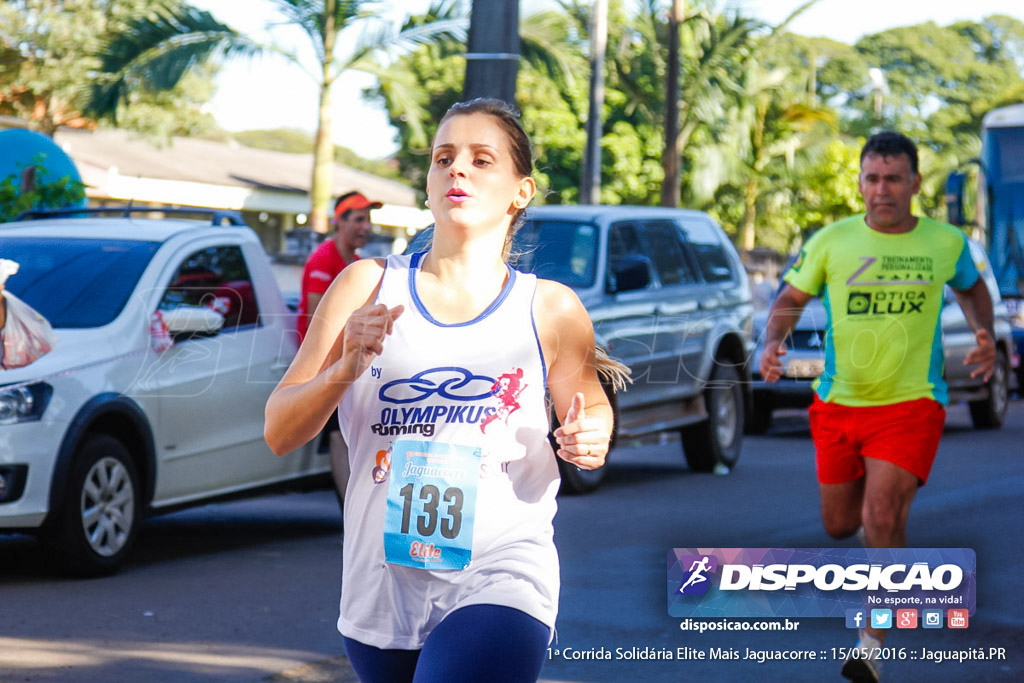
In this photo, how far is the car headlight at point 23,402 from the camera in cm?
691

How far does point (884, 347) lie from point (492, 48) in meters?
5.84

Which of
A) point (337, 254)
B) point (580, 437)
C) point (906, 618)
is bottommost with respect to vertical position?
point (906, 618)

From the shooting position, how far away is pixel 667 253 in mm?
11852

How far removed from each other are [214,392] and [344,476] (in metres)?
0.85

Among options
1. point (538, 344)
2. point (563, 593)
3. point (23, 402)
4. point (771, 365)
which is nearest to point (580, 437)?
point (538, 344)

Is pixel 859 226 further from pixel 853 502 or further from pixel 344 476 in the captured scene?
pixel 344 476

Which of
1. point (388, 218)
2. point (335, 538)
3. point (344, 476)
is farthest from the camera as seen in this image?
point (388, 218)

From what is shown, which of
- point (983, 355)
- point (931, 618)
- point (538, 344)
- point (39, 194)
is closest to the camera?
point (538, 344)

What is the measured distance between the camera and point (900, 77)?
226 feet

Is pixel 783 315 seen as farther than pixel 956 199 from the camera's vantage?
No

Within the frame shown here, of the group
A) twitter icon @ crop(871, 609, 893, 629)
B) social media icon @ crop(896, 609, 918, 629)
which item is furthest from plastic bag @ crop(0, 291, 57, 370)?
social media icon @ crop(896, 609, 918, 629)

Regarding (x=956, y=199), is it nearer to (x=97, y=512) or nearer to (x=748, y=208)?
(x=97, y=512)

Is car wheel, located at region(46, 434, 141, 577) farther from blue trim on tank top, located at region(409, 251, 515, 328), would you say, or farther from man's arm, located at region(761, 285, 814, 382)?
blue trim on tank top, located at region(409, 251, 515, 328)

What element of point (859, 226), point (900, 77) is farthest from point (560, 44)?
point (900, 77)
